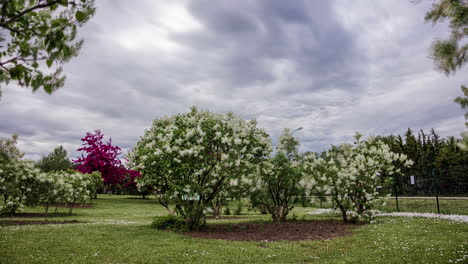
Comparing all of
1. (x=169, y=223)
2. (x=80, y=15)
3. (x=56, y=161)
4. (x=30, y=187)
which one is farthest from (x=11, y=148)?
(x=56, y=161)

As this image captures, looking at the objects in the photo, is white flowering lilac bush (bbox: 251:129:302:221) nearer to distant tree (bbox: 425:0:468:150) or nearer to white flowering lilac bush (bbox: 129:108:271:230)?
white flowering lilac bush (bbox: 129:108:271:230)

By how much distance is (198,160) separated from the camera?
9945 mm

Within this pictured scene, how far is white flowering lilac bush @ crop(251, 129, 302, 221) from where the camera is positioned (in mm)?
11766

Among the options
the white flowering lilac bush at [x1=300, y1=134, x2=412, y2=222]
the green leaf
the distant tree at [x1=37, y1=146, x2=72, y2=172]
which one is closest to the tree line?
the white flowering lilac bush at [x1=300, y1=134, x2=412, y2=222]

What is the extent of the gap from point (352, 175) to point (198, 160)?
625 cm

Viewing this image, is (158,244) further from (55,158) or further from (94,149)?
(55,158)

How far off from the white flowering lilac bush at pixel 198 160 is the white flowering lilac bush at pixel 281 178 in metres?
1.58

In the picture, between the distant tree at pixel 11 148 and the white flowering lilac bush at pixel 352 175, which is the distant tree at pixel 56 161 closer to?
the distant tree at pixel 11 148

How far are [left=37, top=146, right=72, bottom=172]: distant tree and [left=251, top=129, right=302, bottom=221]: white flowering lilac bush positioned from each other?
31491mm

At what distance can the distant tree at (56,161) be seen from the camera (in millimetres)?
37062

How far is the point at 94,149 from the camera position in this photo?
27.1 metres

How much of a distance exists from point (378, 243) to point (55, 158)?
1689 inches

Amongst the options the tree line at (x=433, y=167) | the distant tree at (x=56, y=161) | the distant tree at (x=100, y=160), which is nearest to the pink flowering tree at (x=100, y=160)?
the distant tree at (x=100, y=160)

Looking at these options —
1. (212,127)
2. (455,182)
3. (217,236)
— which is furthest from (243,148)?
(455,182)
